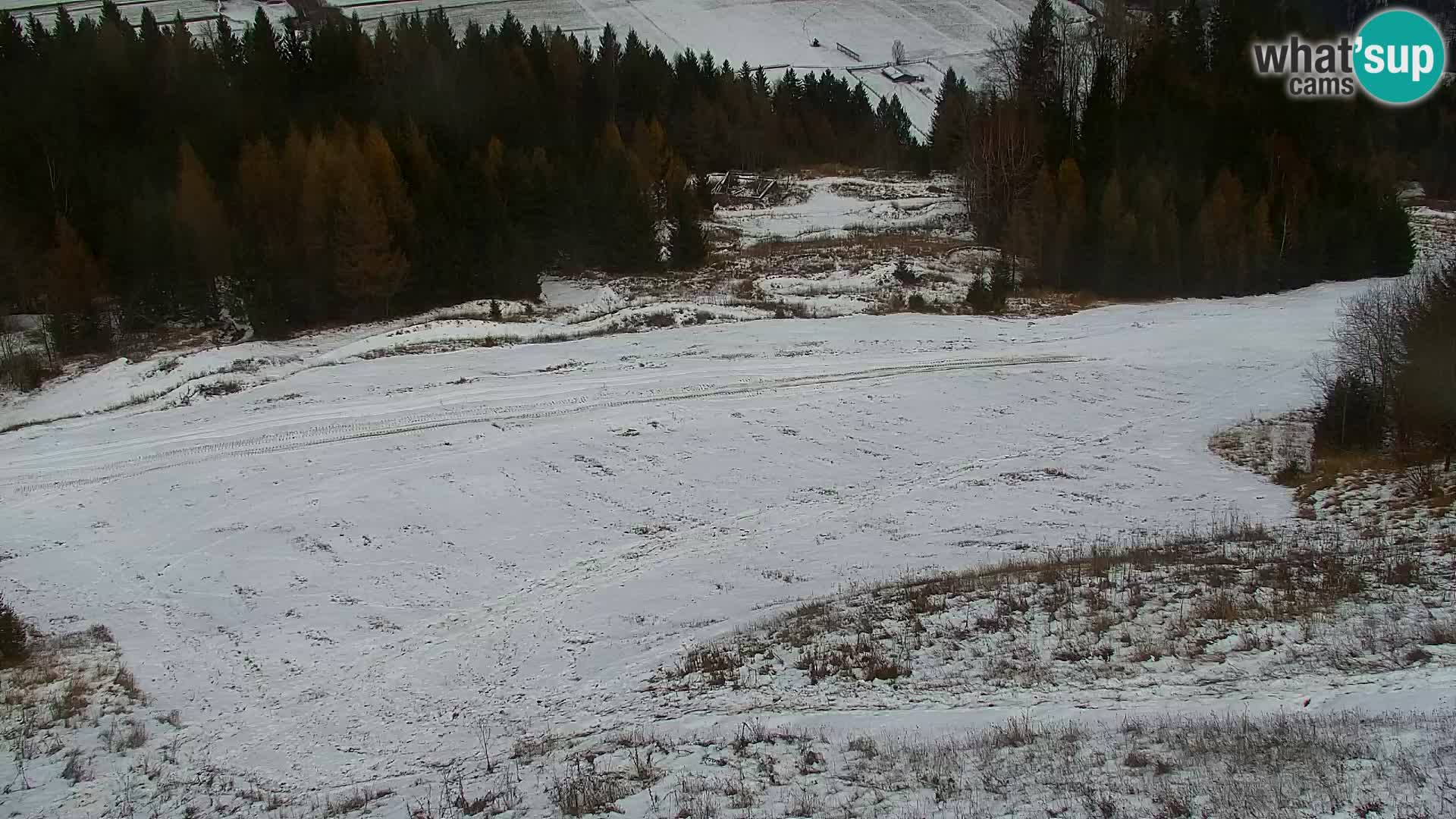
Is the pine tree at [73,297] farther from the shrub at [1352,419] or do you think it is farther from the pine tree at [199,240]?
the shrub at [1352,419]

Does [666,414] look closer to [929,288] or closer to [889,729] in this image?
[889,729]

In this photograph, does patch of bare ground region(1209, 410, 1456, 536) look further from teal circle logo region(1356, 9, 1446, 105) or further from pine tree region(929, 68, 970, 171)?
pine tree region(929, 68, 970, 171)

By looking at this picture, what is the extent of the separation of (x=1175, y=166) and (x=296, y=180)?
35399 millimetres

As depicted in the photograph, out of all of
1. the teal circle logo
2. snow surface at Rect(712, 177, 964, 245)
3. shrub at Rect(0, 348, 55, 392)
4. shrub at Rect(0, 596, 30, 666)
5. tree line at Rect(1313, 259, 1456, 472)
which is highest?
the teal circle logo

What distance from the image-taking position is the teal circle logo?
139 feet

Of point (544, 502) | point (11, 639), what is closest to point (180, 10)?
point (544, 502)

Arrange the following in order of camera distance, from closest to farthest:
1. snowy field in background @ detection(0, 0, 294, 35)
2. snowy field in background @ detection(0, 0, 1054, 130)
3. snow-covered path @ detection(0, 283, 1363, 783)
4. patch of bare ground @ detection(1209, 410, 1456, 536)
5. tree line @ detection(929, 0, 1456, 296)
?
snow-covered path @ detection(0, 283, 1363, 783) → patch of bare ground @ detection(1209, 410, 1456, 536) → tree line @ detection(929, 0, 1456, 296) → snowy field in background @ detection(0, 0, 294, 35) → snowy field in background @ detection(0, 0, 1054, 130)

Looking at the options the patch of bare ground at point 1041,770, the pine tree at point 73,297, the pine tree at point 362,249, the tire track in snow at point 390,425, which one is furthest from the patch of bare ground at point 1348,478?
the pine tree at point 73,297

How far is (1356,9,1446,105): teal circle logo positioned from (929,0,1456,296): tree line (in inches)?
83.3

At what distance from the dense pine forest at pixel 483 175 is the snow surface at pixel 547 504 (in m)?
8.89

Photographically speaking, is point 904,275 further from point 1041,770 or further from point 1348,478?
point 1041,770

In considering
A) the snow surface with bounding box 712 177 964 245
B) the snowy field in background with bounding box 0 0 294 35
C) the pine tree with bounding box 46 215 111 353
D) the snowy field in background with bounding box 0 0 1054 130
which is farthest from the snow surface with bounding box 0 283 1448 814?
the snowy field in background with bounding box 0 0 294 35

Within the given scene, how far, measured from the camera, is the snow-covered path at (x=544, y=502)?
450 inches

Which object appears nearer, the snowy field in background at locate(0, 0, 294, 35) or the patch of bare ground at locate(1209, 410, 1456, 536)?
the patch of bare ground at locate(1209, 410, 1456, 536)
